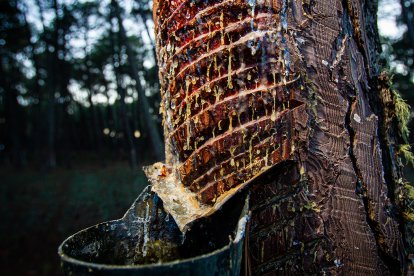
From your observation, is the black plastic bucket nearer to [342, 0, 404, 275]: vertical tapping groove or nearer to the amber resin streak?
the amber resin streak

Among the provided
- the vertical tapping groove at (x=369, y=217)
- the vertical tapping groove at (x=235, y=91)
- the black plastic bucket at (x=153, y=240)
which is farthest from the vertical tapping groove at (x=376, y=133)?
the black plastic bucket at (x=153, y=240)

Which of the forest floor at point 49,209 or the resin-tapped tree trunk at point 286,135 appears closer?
the resin-tapped tree trunk at point 286,135

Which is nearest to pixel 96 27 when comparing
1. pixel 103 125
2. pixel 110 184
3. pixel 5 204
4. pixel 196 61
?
pixel 110 184

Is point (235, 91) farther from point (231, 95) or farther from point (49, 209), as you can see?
point (49, 209)

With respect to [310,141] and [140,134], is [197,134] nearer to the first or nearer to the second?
[310,141]

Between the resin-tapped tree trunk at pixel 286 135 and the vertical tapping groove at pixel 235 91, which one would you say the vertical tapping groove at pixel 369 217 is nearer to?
the resin-tapped tree trunk at pixel 286 135
